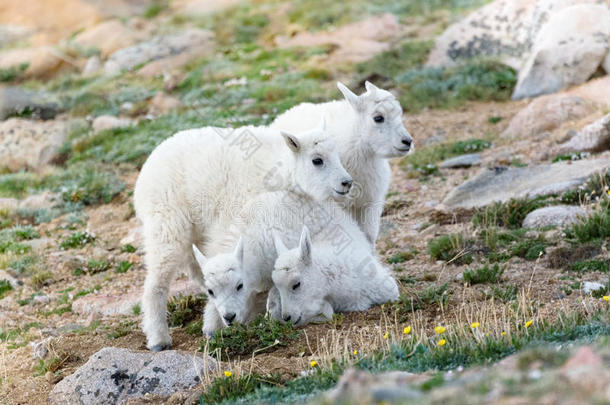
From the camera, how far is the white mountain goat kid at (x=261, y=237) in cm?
770

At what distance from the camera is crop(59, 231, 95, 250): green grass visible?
1261 cm

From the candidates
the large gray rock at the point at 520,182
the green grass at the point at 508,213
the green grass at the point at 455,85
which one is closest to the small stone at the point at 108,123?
the green grass at the point at 455,85

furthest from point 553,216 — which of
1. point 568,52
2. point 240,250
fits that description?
point 568,52

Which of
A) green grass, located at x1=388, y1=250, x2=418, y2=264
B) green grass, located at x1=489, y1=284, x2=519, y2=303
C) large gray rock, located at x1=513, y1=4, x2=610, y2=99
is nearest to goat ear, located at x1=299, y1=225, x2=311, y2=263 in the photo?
green grass, located at x1=489, y1=284, x2=519, y2=303

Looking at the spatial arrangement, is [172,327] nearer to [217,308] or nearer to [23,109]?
[217,308]

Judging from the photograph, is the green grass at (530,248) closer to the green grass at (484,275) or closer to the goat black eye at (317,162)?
the green grass at (484,275)

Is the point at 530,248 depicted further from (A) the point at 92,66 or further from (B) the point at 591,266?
(A) the point at 92,66

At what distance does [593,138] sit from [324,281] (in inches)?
255

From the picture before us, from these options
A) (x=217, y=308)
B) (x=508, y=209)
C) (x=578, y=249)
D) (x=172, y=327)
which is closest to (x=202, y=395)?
(x=217, y=308)

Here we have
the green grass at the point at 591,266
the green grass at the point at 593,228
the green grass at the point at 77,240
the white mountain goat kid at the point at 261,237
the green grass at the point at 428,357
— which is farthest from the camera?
the green grass at the point at 77,240

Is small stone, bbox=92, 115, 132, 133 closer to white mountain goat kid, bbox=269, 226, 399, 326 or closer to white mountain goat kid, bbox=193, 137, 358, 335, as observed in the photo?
white mountain goat kid, bbox=193, 137, 358, 335

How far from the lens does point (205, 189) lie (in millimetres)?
8422

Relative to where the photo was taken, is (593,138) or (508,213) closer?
(508,213)

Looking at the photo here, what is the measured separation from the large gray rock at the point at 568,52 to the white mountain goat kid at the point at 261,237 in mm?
9854
